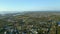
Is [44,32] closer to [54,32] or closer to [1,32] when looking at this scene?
[54,32]

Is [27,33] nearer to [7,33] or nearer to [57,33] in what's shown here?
[7,33]

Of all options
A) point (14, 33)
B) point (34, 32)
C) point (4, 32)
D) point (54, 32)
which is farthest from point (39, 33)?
point (4, 32)

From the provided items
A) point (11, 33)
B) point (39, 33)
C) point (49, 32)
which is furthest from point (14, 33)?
point (49, 32)

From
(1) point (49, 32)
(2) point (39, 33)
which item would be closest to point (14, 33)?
A: (2) point (39, 33)

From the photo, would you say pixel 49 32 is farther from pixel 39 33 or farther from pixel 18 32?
pixel 18 32

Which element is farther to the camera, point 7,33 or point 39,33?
point 39,33

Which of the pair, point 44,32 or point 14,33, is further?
point 44,32

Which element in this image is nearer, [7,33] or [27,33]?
[7,33]
